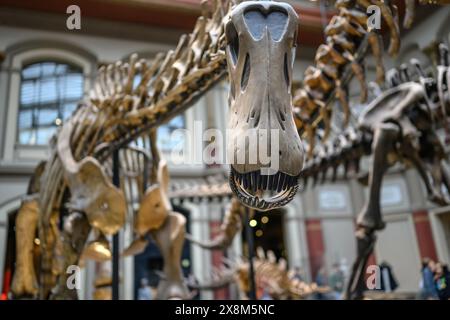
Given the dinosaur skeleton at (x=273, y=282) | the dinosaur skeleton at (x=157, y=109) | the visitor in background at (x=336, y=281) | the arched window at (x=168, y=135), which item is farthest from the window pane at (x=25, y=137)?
the visitor in background at (x=336, y=281)

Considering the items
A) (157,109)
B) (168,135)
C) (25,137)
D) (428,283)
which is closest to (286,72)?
(157,109)

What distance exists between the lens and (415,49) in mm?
9852

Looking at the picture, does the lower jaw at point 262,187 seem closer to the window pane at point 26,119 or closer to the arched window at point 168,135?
the window pane at point 26,119

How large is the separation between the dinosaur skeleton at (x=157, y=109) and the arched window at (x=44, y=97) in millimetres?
3490

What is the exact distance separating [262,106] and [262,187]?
22 centimetres

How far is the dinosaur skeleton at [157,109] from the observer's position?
1263 mm

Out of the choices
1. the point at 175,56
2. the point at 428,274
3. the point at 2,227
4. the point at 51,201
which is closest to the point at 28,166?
the point at 2,227

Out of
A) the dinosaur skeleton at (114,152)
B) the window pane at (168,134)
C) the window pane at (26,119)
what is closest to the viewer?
the dinosaur skeleton at (114,152)

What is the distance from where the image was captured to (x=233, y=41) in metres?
1.29

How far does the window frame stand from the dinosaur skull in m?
6.30

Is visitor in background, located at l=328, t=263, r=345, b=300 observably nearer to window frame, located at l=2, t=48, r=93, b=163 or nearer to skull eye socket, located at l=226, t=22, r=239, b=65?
window frame, located at l=2, t=48, r=93, b=163

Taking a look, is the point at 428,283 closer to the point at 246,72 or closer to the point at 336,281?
the point at 336,281

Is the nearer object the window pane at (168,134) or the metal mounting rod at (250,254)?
the metal mounting rod at (250,254)
